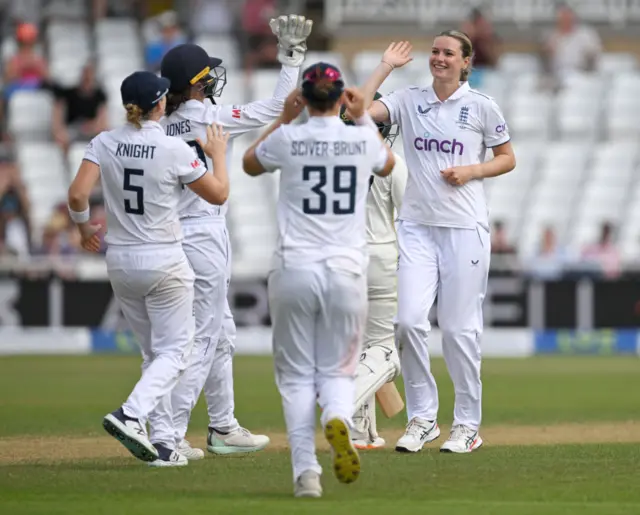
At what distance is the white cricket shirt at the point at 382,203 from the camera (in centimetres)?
898

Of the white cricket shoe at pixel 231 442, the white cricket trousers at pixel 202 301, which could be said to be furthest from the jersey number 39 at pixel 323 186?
the white cricket shoe at pixel 231 442

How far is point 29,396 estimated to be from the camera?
12.9m

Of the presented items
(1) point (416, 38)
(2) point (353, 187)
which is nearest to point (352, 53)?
(1) point (416, 38)

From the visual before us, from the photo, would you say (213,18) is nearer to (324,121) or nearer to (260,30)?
(260,30)

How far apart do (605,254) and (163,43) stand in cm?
630

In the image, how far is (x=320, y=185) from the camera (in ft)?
22.5

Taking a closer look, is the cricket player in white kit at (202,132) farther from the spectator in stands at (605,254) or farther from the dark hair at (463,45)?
the spectator in stands at (605,254)

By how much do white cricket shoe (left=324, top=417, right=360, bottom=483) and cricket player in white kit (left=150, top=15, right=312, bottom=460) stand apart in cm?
162

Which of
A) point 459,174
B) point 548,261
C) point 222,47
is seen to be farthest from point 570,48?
point 459,174

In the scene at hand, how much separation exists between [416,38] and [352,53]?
0.90 meters

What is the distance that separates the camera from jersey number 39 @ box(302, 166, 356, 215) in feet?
22.5

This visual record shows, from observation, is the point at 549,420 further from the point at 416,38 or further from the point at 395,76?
the point at 416,38

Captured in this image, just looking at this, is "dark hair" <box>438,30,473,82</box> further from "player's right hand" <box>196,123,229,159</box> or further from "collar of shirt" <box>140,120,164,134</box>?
"collar of shirt" <box>140,120,164,134</box>

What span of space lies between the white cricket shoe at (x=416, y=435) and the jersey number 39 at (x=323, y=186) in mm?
2022
